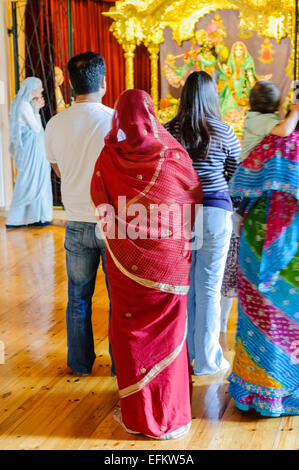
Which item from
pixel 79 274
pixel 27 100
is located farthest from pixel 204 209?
pixel 27 100

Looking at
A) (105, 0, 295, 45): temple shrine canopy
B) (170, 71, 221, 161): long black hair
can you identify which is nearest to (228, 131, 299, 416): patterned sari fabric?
(170, 71, 221, 161): long black hair

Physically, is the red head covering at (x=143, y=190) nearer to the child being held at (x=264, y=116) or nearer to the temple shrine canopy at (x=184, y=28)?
the child being held at (x=264, y=116)

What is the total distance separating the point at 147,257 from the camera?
2.10 metres

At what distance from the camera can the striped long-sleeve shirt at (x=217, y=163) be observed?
248 cm

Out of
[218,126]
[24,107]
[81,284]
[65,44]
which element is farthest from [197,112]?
[65,44]

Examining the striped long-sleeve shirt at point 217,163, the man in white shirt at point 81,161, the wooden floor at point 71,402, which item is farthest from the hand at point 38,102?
the striped long-sleeve shirt at point 217,163

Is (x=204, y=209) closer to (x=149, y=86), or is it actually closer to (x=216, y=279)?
(x=216, y=279)

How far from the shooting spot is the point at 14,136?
5.80 meters

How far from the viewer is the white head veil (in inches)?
223

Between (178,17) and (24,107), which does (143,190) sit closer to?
(24,107)

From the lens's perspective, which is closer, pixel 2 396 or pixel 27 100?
pixel 2 396

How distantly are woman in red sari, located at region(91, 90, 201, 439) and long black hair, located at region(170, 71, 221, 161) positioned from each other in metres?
0.28

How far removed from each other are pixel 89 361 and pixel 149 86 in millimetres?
4877

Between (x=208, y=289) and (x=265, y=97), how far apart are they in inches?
35.0
